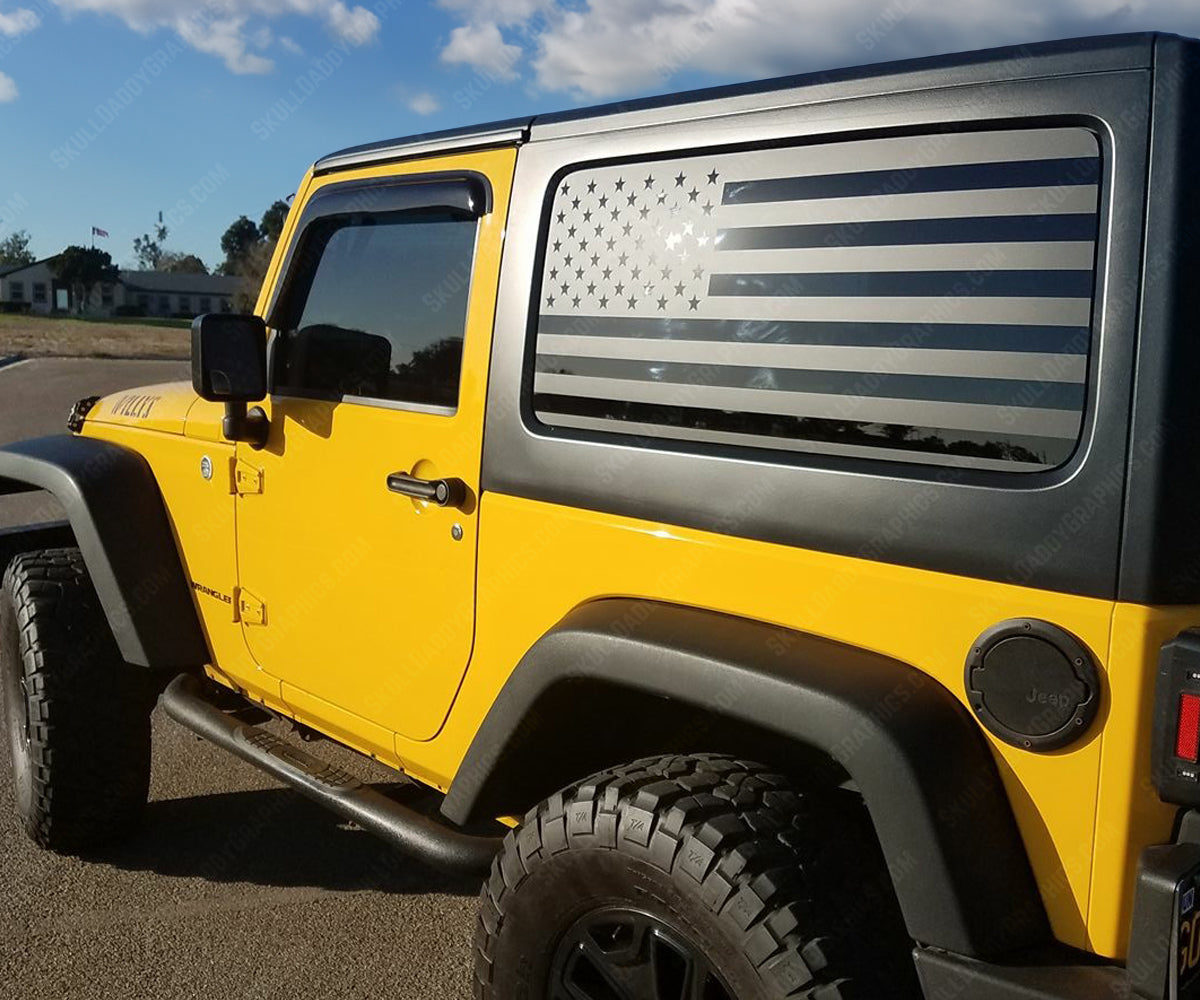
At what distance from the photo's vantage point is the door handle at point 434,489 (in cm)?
247

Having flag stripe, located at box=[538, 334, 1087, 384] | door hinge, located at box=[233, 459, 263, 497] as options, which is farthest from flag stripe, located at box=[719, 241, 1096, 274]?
door hinge, located at box=[233, 459, 263, 497]

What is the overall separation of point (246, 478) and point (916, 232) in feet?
6.44

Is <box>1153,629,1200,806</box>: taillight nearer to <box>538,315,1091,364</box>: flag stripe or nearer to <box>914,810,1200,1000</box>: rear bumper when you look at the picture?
<box>914,810,1200,1000</box>: rear bumper

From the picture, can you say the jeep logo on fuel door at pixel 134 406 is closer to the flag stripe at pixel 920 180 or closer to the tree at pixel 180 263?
the flag stripe at pixel 920 180

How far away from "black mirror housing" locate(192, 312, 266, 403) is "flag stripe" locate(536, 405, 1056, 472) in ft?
3.09

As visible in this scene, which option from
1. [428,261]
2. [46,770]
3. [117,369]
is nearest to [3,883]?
[46,770]

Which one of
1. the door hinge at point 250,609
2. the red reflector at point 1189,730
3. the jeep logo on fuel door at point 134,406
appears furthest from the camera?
the jeep logo on fuel door at point 134,406

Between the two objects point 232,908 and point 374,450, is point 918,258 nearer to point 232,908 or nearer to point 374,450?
point 374,450

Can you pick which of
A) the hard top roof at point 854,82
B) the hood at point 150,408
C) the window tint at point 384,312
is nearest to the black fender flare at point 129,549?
the hood at point 150,408

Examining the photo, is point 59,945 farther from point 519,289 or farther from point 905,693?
point 905,693

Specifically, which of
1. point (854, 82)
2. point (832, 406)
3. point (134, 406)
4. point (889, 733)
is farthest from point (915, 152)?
point (134, 406)

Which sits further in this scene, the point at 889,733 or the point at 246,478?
the point at 246,478

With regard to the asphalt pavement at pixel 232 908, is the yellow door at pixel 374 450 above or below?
above

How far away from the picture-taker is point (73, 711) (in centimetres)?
350
